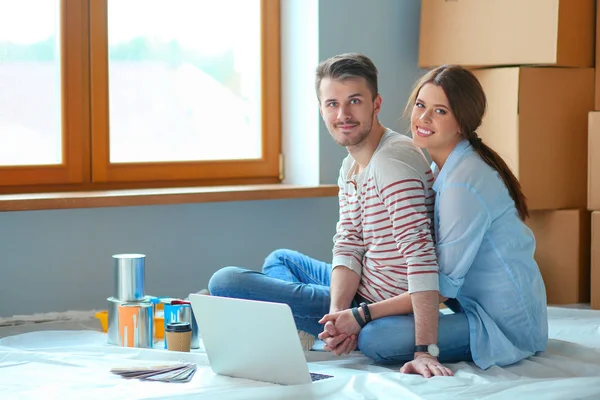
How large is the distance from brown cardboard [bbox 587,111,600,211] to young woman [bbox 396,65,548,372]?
32.9 inches

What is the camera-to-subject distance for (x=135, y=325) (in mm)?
2125

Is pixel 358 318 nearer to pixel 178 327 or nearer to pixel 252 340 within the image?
pixel 252 340

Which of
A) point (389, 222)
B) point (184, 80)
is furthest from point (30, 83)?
point (389, 222)

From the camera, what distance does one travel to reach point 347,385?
66.0 inches

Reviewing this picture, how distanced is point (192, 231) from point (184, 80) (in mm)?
503

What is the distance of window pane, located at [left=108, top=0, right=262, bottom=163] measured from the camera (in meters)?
2.78

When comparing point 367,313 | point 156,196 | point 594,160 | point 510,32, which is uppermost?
point 510,32

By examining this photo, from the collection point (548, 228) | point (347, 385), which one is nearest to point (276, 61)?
point (548, 228)

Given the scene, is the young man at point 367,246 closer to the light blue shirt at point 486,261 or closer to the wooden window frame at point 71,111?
the light blue shirt at point 486,261

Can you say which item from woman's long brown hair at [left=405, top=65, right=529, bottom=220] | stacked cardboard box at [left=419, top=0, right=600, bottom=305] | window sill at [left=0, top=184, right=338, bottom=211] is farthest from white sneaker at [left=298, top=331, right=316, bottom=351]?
stacked cardboard box at [left=419, top=0, right=600, bottom=305]

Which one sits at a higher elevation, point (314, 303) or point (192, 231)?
point (192, 231)

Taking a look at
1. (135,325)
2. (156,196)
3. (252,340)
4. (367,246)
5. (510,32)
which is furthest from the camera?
(510,32)

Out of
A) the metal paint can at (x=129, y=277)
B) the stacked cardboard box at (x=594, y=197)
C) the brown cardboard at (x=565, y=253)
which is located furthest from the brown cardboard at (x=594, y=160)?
the metal paint can at (x=129, y=277)

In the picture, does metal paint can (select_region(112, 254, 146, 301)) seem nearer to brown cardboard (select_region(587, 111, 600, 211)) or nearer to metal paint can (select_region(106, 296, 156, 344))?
metal paint can (select_region(106, 296, 156, 344))
